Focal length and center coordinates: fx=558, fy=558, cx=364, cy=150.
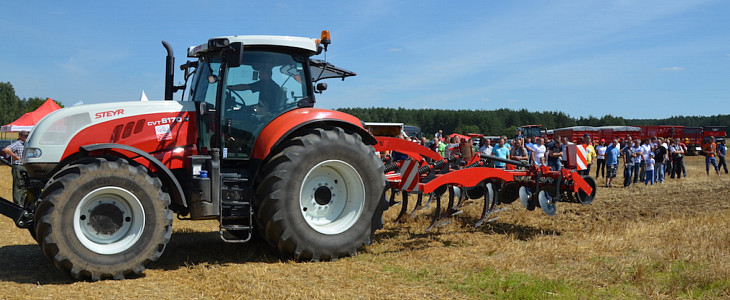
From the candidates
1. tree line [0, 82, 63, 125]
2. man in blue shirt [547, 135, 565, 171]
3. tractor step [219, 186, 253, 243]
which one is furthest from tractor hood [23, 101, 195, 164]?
tree line [0, 82, 63, 125]

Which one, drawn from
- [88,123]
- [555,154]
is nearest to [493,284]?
[88,123]

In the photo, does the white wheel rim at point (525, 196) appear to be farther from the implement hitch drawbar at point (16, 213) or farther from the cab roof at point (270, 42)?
the implement hitch drawbar at point (16, 213)

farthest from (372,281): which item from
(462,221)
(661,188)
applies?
(661,188)

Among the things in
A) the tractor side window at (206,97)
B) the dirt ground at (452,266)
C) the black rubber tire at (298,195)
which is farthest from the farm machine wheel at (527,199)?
the tractor side window at (206,97)

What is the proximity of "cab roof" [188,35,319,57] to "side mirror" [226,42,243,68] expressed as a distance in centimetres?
27

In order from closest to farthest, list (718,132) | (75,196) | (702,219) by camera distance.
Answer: (75,196)
(702,219)
(718,132)

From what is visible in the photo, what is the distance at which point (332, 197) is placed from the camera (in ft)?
20.2

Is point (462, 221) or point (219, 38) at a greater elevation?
point (219, 38)

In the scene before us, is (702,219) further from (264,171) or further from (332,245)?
(264,171)

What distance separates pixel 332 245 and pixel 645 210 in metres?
6.37

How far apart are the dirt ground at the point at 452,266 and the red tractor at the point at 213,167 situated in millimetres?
367

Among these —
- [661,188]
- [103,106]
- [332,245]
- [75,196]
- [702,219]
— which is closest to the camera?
[75,196]

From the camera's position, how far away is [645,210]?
9.61m

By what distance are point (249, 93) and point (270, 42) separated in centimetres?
59
